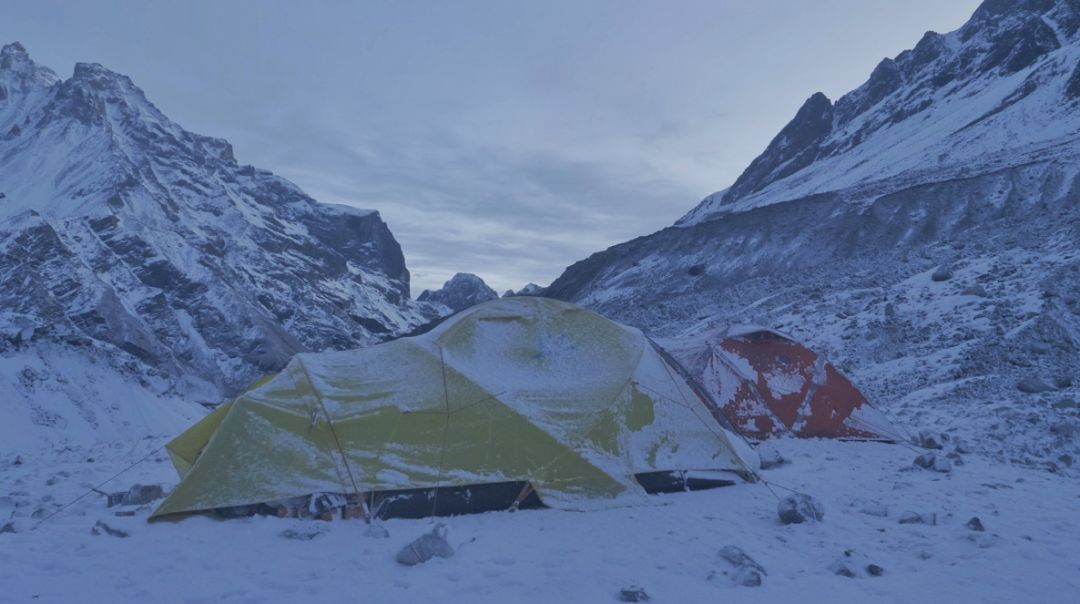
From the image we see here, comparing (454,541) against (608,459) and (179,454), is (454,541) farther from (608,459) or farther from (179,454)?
(179,454)

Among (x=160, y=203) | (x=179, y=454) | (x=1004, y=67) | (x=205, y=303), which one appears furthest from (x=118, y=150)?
(x=179, y=454)

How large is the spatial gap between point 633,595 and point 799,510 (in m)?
2.50

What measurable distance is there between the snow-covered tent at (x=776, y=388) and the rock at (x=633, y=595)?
6396mm

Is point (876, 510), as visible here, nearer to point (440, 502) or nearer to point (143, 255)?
point (440, 502)

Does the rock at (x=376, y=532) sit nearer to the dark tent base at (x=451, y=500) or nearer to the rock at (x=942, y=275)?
the dark tent base at (x=451, y=500)

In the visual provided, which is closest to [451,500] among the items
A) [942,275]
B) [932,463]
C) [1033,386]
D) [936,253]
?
[932,463]

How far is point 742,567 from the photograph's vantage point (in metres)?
5.62

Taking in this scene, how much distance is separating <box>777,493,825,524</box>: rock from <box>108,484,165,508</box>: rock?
22.0 feet

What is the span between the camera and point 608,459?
7934 millimetres

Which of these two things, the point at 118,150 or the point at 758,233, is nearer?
the point at 758,233

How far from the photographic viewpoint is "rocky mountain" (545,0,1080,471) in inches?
483

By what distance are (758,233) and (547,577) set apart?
1590 inches

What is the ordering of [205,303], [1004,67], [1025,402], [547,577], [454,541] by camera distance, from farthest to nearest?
[205,303]
[1004,67]
[1025,402]
[454,541]
[547,577]

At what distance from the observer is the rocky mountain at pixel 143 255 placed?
7512 cm
